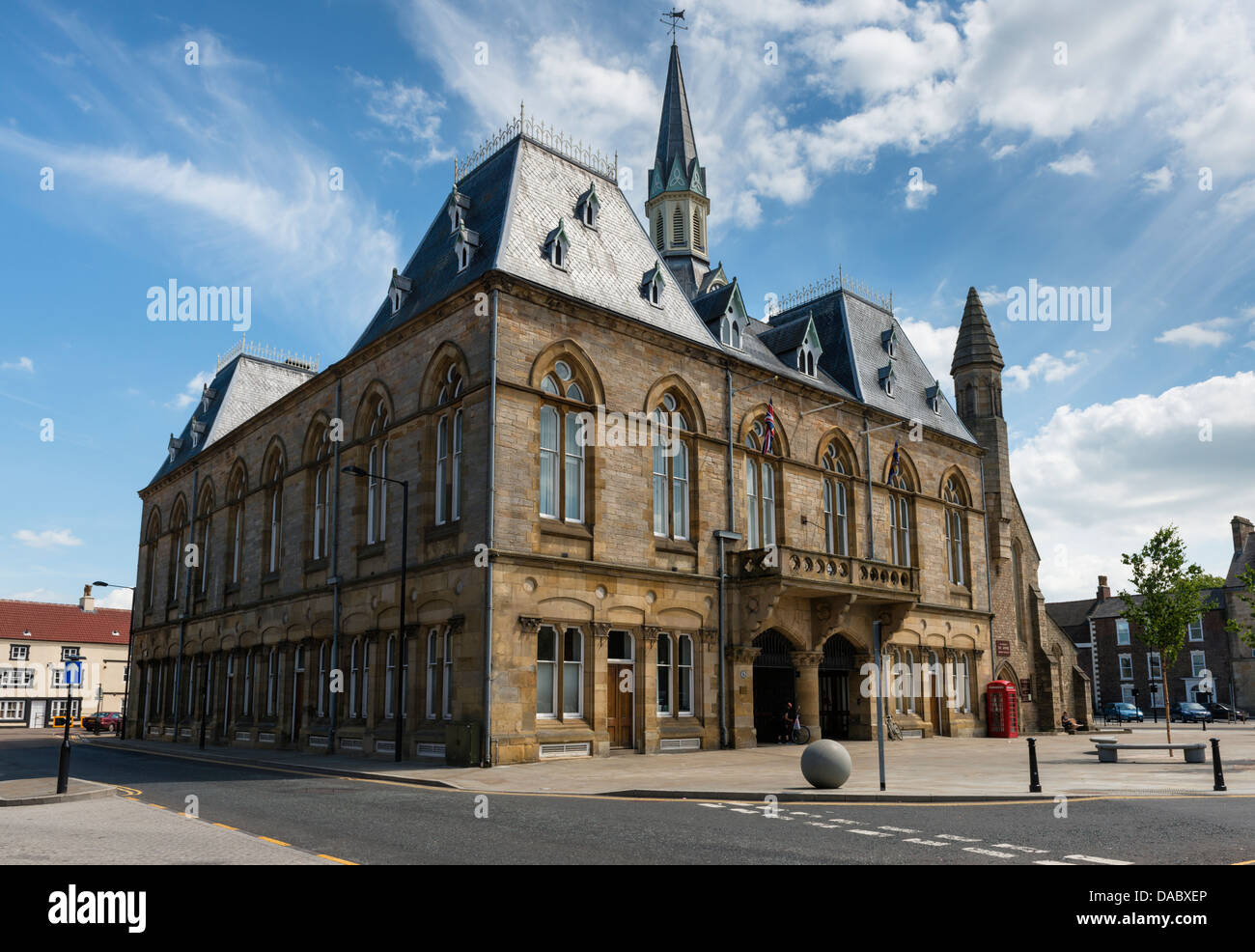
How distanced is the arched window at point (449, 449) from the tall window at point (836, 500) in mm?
14566

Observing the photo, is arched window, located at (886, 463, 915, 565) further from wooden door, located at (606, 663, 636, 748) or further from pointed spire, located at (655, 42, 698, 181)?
pointed spire, located at (655, 42, 698, 181)

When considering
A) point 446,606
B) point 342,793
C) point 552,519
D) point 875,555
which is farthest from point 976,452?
point 342,793

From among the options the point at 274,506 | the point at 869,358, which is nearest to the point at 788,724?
the point at 869,358

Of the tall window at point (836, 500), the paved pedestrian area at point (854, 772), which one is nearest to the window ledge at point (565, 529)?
the paved pedestrian area at point (854, 772)

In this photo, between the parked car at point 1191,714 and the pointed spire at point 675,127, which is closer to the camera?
the pointed spire at point 675,127

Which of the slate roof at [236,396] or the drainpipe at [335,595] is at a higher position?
the slate roof at [236,396]

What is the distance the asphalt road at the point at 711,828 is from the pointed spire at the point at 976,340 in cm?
3261

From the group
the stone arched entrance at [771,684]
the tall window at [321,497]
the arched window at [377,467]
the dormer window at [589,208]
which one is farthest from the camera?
the tall window at [321,497]

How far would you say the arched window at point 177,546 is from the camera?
45594mm

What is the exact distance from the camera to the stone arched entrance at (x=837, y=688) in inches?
1329

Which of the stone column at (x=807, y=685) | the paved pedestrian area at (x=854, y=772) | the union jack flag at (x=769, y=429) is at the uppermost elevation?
the union jack flag at (x=769, y=429)

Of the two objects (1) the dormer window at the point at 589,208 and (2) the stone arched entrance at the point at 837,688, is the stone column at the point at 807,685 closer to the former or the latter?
(2) the stone arched entrance at the point at 837,688

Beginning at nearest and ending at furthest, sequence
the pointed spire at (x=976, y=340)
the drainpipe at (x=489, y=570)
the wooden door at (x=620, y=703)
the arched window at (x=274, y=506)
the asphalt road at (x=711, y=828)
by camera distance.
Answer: the asphalt road at (x=711, y=828) < the drainpipe at (x=489, y=570) < the wooden door at (x=620, y=703) < the arched window at (x=274, y=506) < the pointed spire at (x=976, y=340)

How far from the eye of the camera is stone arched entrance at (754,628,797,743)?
31.0 meters
